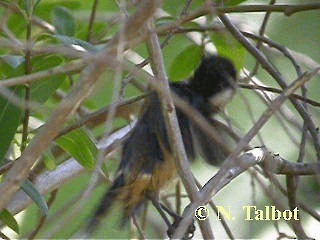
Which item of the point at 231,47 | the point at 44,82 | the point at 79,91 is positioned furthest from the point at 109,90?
the point at 79,91

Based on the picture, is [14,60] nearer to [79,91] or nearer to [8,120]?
[8,120]

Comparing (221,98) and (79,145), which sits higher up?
(221,98)

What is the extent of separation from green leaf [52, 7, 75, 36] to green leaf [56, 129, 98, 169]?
39 centimetres

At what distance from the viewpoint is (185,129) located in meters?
1.84

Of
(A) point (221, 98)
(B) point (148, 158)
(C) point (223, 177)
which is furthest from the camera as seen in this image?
(A) point (221, 98)

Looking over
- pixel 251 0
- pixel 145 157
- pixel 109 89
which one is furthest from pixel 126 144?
pixel 251 0

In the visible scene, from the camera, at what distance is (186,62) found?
6.78 ft

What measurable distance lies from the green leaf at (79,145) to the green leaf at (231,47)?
1.38ft

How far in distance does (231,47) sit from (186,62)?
224 millimetres

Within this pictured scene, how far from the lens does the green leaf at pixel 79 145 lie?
1.58 m

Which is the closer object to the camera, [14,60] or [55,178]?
[14,60]

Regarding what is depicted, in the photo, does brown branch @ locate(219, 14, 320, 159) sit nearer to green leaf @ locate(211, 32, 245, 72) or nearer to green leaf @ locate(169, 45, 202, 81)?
green leaf @ locate(211, 32, 245, 72)

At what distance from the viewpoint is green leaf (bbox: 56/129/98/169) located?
1.58 meters

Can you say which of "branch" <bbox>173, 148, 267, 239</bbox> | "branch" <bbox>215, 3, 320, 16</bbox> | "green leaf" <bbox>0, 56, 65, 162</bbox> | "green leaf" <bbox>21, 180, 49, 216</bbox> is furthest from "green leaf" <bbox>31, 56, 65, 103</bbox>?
"branch" <bbox>173, 148, 267, 239</bbox>
